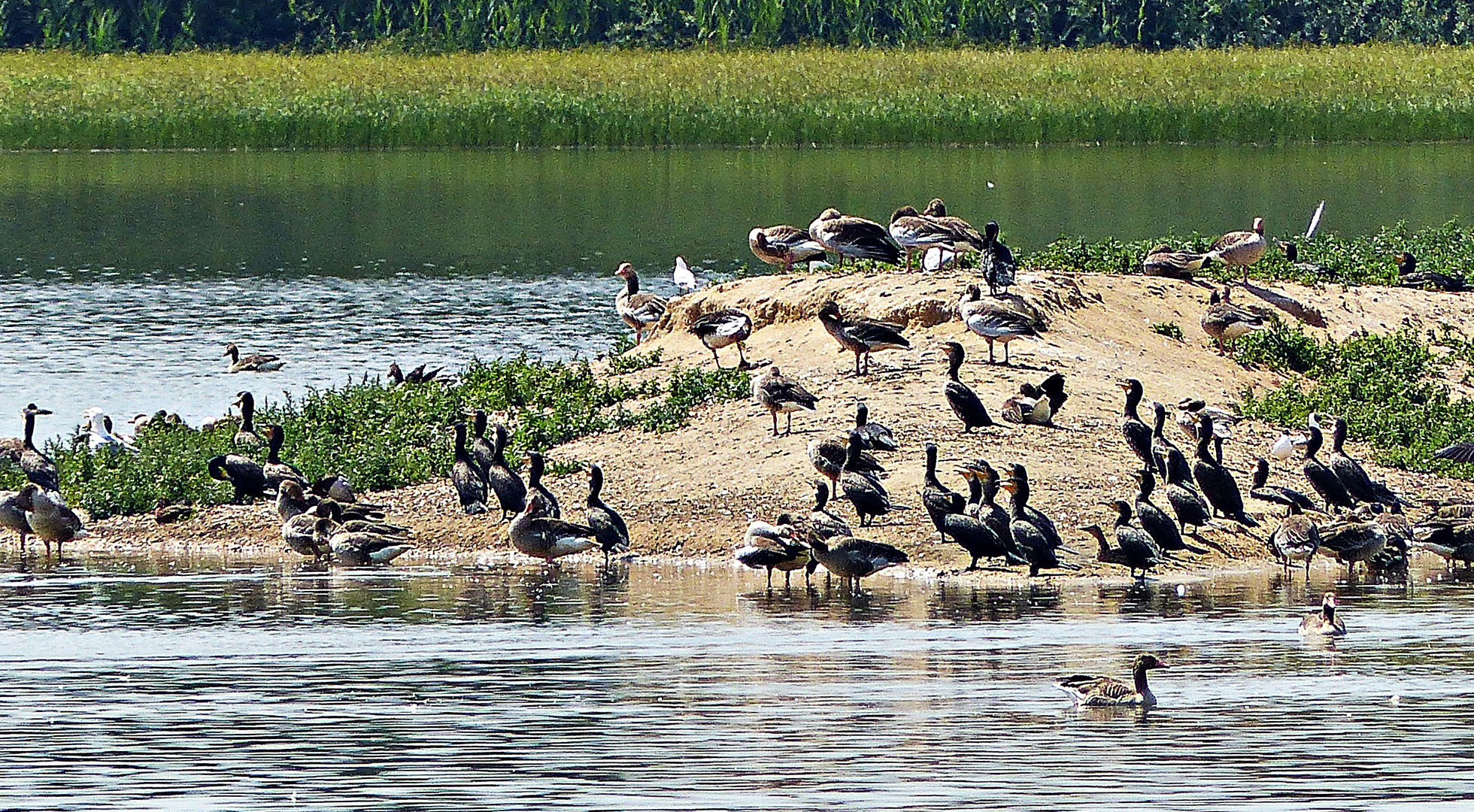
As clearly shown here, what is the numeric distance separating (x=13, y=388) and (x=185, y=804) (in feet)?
56.9

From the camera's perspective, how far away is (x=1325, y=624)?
48.4 ft

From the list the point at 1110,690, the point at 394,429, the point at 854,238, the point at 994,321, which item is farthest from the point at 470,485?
the point at 1110,690

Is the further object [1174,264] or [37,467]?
[1174,264]

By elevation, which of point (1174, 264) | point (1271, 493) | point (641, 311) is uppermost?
point (1174, 264)

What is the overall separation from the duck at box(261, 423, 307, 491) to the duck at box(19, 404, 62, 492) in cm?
167

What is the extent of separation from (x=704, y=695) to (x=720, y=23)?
219 ft

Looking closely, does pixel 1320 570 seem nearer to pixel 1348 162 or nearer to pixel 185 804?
pixel 185 804

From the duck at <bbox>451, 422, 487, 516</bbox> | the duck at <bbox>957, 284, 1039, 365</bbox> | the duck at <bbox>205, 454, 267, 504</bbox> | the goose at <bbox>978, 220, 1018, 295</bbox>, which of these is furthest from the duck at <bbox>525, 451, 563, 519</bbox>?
the goose at <bbox>978, 220, 1018, 295</bbox>

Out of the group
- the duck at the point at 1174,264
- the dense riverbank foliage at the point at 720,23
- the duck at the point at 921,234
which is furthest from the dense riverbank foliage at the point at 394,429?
the dense riverbank foliage at the point at 720,23

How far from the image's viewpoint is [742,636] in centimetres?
1520

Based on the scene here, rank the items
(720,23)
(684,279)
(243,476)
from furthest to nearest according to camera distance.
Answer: (720,23)
(684,279)
(243,476)

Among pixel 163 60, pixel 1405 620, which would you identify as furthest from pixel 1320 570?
pixel 163 60

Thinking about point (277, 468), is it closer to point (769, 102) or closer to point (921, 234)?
point (921, 234)

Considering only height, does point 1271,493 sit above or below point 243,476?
below
